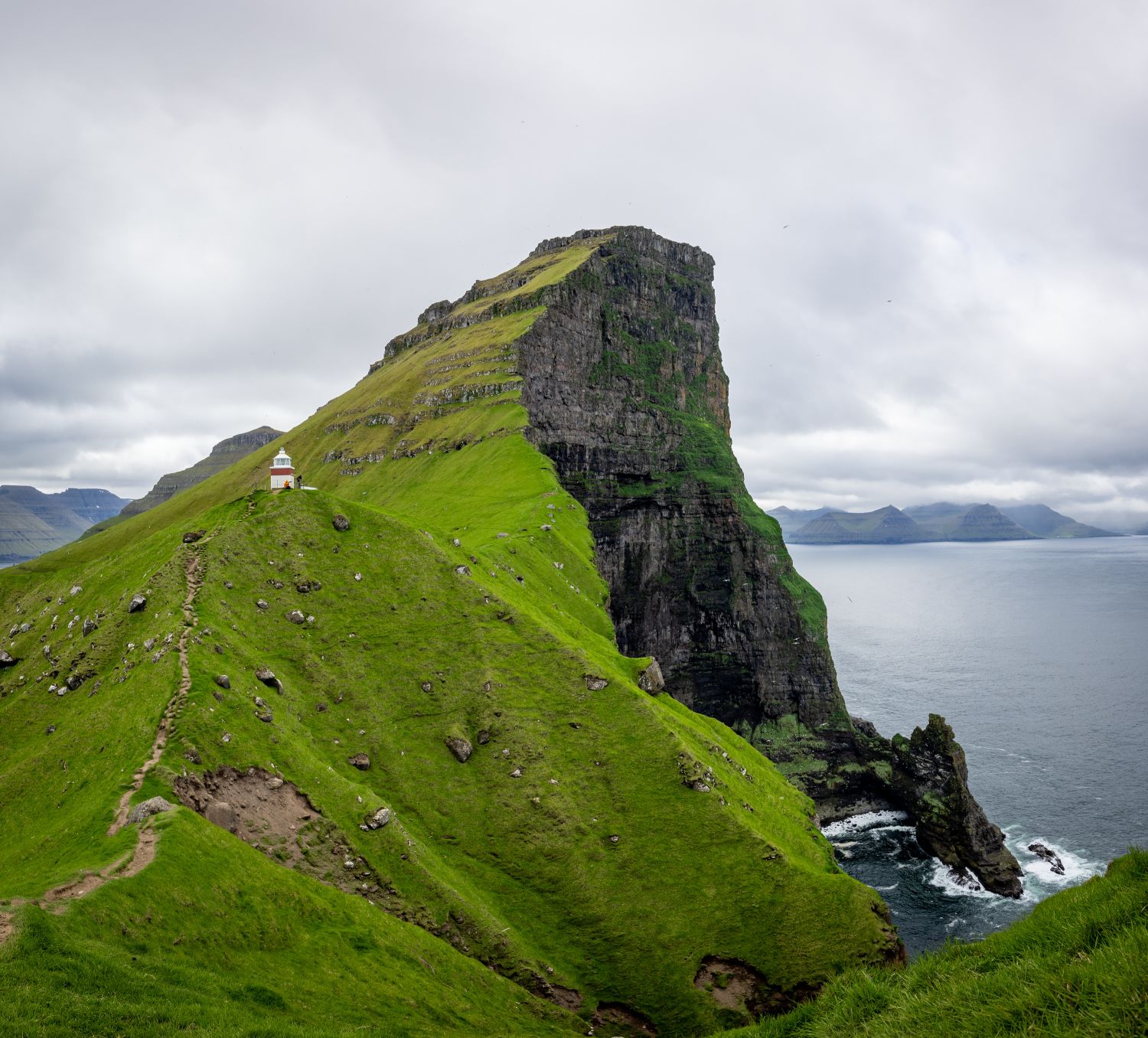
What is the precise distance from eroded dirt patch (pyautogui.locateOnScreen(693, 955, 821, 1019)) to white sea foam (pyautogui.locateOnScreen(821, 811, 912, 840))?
247ft

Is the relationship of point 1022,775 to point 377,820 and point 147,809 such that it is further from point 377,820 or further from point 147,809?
point 147,809

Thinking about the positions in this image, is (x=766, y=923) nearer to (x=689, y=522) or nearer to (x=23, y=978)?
(x=23, y=978)

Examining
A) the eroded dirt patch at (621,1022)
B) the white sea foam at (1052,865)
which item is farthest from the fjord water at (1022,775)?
the eroded dirt patch at (621,1022)

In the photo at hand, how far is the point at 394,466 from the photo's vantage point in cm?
14875

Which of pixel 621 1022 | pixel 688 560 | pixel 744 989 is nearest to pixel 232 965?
pixel 621 1022

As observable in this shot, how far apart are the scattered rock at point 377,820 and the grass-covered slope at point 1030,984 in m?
30.0

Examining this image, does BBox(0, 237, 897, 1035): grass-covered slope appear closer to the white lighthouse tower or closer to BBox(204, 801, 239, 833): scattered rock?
BBox(204, 801, 239, 833): scattered rock

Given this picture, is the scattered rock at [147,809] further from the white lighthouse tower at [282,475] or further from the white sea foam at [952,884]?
the white sea foam at [952,884]

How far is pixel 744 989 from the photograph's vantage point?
44.0 metres

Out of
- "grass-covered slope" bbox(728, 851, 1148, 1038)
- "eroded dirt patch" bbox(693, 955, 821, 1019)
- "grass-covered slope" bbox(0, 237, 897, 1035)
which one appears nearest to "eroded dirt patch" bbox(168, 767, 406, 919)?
"grass-covered slope" bbox(0, 237, 897, 1035)

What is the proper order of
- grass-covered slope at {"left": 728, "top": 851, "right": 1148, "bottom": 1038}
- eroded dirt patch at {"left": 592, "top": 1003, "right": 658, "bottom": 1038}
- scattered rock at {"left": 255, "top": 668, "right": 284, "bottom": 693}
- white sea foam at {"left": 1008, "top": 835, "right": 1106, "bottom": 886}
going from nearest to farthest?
1. grass-covered slope at {"left": 728, "top": 851, "right": 1148, "bottom": 1038}
2. eroded dirt patch at {"left": 592, "top": 1003, "right": 658, "bottom": 1038}
3. scattered rock at {"left": 255, "top": 668, "right": 284, "bottom": 693}
4. white sea foam at {"left": 1008, "top": 835, "right": 1106, "bottom": 886}

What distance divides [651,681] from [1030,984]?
185 feet

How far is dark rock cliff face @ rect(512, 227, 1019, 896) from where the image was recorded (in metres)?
132

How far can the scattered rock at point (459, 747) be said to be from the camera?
172 ft
